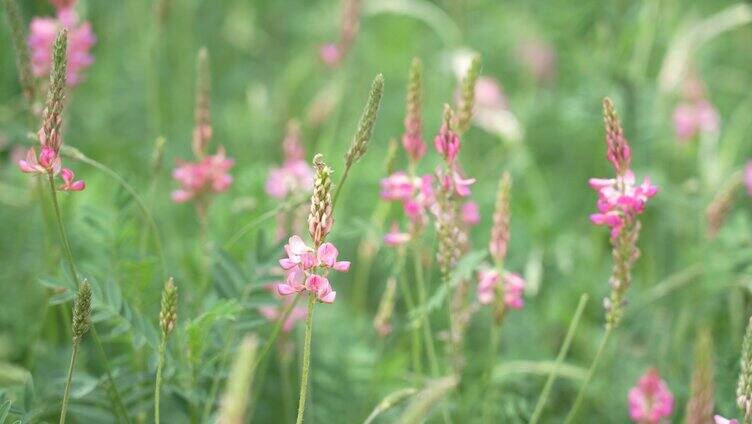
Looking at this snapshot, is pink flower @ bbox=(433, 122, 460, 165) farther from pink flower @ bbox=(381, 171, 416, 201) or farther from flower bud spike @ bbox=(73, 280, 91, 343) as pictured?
flower bud spike @ bbox=(73, 280, 91, 343)

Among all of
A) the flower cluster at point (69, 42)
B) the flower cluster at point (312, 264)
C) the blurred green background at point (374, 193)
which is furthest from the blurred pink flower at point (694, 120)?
the flower cluster at point (312, 264)

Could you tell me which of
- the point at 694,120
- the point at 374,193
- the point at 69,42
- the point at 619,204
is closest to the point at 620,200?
the point at 619,204

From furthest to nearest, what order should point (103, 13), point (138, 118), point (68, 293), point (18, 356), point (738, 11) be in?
1. point (103, 13)
2. point (138, 118)
3. point (738, 11)
4. point (18, 356)
5. point (68, 293)

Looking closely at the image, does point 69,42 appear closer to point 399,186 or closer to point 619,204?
point 399,186

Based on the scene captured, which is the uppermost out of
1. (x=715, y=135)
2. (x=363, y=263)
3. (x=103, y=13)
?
(x=103, y=13)

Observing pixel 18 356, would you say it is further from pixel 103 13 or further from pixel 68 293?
pixel 103 13

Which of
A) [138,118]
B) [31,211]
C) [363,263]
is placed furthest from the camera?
[138,118]

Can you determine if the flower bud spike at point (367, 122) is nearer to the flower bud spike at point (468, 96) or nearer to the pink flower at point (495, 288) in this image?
the flower bud spike at point (468, 96)

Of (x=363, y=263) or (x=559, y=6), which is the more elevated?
(x=559, y=6)

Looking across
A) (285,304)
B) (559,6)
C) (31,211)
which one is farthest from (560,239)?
(31,211)
